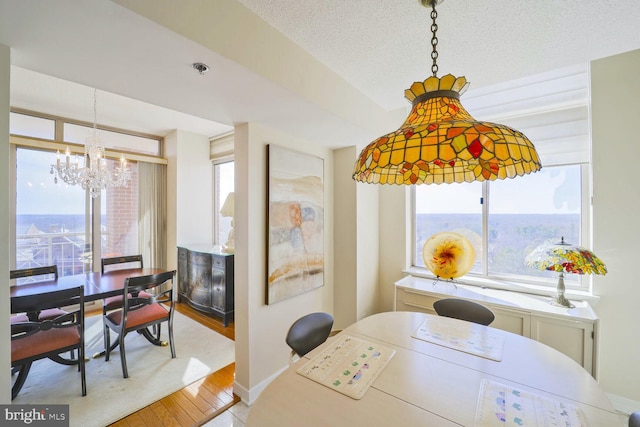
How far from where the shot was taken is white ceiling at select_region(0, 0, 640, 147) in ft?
3.32

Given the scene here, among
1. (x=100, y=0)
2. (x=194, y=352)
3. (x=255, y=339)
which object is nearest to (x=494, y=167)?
(x=100, y=0)

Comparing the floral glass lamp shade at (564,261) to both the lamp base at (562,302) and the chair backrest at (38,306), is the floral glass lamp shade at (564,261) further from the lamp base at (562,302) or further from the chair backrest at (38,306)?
the chair backrest at (38,306)

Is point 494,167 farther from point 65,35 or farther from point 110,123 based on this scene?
point 110,123

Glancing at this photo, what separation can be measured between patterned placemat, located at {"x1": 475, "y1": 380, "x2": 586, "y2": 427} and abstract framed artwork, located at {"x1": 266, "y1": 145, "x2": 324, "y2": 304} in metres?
1.57

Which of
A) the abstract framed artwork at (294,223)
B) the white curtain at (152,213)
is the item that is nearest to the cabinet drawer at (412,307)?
the abstract framed artwork at (294,223)

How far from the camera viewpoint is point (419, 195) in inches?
122

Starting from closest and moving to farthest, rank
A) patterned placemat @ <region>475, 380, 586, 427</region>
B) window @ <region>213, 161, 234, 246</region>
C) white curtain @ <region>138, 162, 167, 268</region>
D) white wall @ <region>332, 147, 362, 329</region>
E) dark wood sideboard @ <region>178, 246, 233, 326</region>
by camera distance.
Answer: patterned placemat @ <region>475, 380, 586, 427</region>
white wall @ <region>332, 147, 362, 329</region>
dark wood sideboard @ <region>178, 246, 233, 326</region>
white curtain @ <region>138, 162, 167, 268</region>
window @ <region>213, 161, 234, 246</region>

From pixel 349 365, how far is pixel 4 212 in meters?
1.71

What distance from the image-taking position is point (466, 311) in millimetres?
1939

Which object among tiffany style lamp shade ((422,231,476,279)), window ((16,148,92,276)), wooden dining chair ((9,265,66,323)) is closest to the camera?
wooden dining chair ((9,265,66,323))

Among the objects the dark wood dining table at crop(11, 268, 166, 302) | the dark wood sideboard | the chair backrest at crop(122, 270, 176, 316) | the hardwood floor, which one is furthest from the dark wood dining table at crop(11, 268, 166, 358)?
the hardwood floor

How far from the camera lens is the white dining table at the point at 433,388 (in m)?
0.93

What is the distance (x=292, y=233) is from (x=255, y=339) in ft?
3.11

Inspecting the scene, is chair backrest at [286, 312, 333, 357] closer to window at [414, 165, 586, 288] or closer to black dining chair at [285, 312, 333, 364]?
black dining chair at [285, 312, 333, 364]
